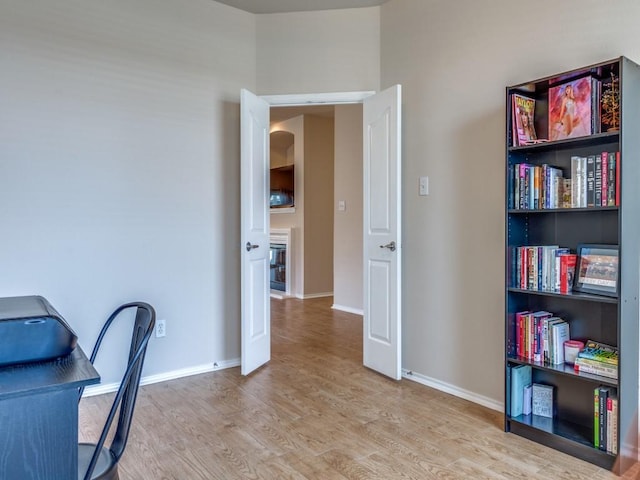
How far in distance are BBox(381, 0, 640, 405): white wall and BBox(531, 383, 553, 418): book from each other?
9.7 inches

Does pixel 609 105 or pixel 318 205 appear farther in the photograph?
pixel 318 205

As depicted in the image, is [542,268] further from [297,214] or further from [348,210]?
[297,214]

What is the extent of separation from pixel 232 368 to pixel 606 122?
276cm

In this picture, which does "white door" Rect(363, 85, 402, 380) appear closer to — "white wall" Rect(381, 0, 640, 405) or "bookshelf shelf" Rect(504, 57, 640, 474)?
"white wall" Rect(381, 0, 640, 405)

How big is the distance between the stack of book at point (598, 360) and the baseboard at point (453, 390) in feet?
2.06

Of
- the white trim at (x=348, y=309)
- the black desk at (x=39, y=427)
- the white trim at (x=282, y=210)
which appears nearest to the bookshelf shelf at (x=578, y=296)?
the black desk at (x=39, y=427)

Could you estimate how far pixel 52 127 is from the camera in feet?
8.64

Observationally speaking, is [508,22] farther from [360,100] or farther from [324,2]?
[324,2]

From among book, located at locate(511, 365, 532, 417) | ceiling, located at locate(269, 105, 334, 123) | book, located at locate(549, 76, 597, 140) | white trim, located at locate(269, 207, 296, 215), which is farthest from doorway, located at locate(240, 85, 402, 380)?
white trim, located at locate(269, 207, 296, 215)

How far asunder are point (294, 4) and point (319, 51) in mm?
363

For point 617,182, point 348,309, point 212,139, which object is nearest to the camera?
point 617,182

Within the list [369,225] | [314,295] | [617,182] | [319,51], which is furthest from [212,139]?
[314,295]

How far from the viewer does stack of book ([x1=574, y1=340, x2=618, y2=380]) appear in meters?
1.94

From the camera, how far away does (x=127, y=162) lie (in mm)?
2895
